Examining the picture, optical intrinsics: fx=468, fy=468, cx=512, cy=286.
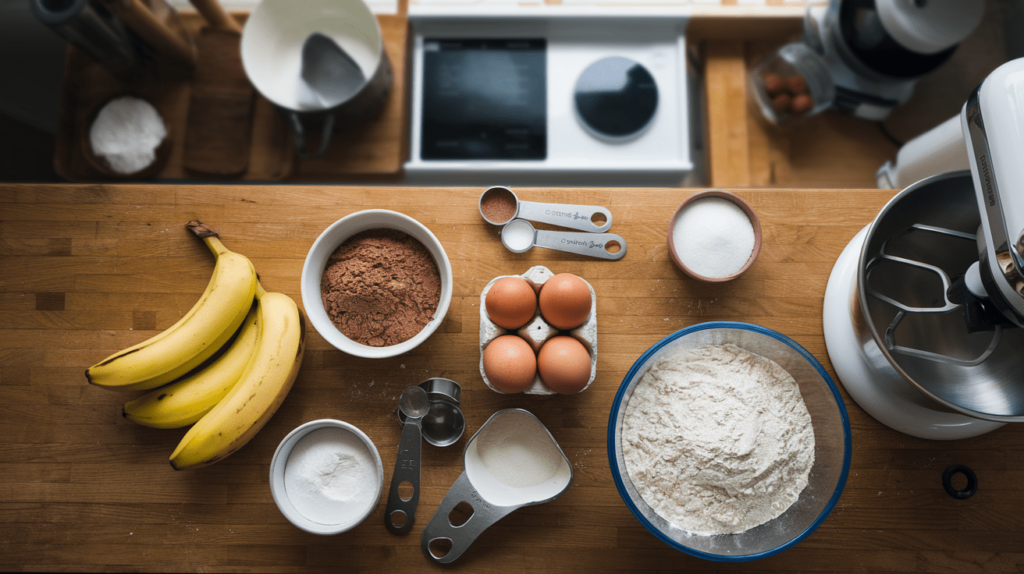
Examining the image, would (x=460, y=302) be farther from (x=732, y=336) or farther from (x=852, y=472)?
(x=852, y=472)

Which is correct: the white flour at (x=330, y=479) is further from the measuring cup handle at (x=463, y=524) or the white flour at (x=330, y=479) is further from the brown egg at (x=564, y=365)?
the brown egg at (x=564, y=365)

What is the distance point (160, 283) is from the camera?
3.16 ft

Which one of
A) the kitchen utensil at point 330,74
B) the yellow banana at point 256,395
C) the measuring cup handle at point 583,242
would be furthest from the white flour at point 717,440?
the kitchen utensil at point 330,74

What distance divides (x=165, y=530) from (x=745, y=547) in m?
1.08

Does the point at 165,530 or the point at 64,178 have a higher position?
the point at 64,178

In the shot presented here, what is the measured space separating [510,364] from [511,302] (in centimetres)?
10

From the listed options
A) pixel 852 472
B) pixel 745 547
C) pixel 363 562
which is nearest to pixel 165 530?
pixel 363 562

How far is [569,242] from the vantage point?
95cm

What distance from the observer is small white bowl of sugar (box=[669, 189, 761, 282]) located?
0.90 meters

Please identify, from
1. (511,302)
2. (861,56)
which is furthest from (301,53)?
(861,56)

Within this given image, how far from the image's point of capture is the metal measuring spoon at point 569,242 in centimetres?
94

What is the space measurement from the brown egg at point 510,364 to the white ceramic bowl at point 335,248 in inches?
4.4

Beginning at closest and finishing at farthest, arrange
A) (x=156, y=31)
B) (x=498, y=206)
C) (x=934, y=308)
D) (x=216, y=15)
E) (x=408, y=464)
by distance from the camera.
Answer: (x=934, y=308), (x=408, y=464), (x=498, y=206), (x=156, y=31), (x=216, y=15)

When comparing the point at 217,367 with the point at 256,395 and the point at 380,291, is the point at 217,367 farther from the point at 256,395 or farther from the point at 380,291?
the point at 380,291
